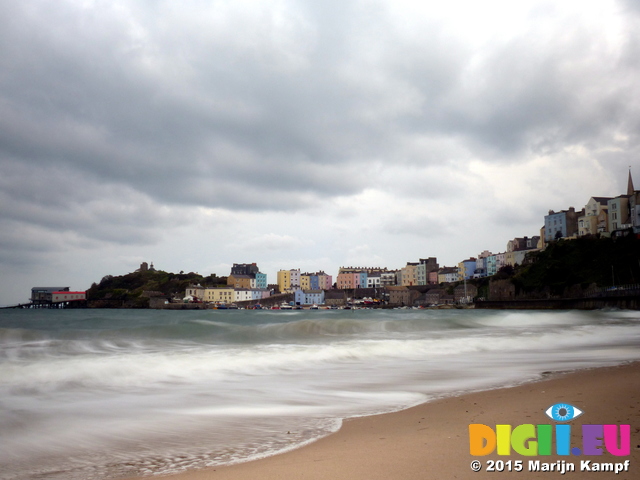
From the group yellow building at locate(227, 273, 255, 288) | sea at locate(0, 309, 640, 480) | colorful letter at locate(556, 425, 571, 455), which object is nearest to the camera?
colorful letter at locate(556, 425, 571, 455)

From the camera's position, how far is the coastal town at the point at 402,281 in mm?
76750

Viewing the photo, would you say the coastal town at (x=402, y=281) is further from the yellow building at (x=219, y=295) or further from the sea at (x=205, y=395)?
the sea at (x=205, y=395)

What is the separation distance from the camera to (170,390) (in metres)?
7.07

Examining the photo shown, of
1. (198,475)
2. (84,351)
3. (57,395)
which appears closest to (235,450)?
(198,475)

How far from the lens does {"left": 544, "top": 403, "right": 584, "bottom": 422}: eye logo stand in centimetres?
395

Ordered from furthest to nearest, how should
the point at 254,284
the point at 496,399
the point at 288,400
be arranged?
1. the point at 254,284
2. the point at 288,400
3. the point at 496,399

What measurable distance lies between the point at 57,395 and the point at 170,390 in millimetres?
1655

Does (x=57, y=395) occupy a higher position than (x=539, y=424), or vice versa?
(x=539, y=424)

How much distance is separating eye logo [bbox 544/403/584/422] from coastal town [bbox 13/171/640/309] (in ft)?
226

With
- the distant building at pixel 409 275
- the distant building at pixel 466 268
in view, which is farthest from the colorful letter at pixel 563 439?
the distant building at pixel 409 275

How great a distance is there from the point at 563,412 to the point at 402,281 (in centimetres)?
13324

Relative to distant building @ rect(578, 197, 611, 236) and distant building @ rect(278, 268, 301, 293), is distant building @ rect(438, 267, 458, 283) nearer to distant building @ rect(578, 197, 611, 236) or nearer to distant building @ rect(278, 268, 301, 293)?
distant building @ rect(578, 197, 611, 236)

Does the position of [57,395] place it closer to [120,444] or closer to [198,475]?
[120,444]

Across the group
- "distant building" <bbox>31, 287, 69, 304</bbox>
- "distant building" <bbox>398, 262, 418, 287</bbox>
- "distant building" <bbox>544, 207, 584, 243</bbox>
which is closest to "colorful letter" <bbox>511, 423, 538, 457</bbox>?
"distant building" <bbox>544, 207, 584, 243</bbox>
